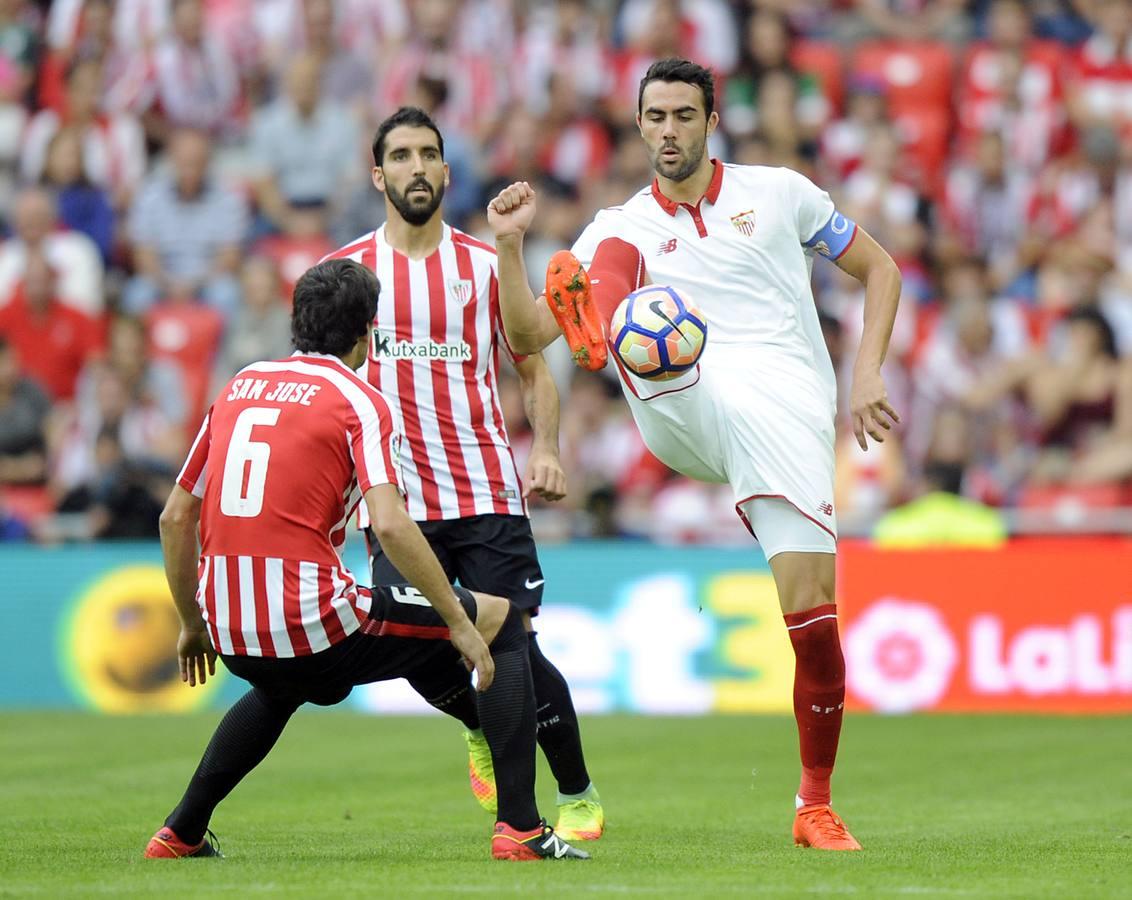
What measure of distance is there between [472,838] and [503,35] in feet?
40.0

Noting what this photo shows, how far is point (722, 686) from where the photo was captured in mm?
13094

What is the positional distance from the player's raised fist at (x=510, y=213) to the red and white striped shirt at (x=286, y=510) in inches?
31.7

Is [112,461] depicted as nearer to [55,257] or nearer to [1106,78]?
[55,257]

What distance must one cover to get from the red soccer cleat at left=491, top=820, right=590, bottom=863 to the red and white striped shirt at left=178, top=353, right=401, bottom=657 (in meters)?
0.79

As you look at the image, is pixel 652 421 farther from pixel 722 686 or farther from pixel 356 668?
pixel 722 686

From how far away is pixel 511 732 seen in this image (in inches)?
237

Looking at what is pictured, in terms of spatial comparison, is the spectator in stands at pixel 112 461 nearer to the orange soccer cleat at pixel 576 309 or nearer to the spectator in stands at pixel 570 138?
the spectator in stands at pixel 570 138

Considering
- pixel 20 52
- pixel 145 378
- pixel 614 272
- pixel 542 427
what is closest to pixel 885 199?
pixel 145 378

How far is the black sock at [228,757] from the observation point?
6.03m

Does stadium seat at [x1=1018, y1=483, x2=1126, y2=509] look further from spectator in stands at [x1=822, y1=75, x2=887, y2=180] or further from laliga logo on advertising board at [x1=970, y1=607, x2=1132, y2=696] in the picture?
spectator in stands at [x1=822, y1=75, x2=887, y2=180]

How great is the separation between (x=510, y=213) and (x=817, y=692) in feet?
6.37

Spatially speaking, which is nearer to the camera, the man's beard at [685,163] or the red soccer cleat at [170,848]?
the red soccer cleat at [170,848]

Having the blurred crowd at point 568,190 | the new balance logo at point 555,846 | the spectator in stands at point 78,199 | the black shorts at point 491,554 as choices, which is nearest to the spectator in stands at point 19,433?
the blurred crowd at point 568,190

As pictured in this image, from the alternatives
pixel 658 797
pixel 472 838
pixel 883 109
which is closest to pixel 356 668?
pixel 472 838
